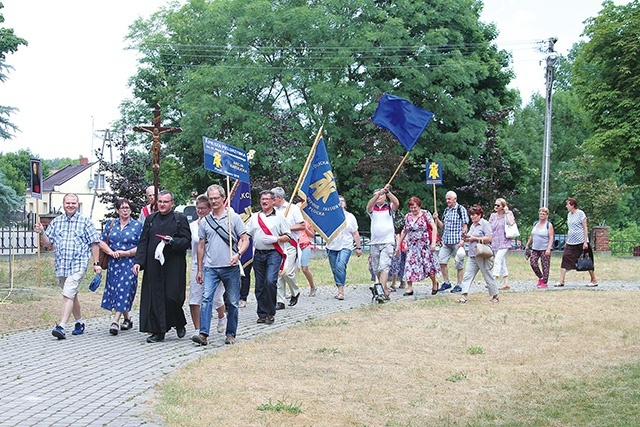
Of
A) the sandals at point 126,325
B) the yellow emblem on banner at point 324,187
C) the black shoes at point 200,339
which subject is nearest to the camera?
the black shoes at point 200,339

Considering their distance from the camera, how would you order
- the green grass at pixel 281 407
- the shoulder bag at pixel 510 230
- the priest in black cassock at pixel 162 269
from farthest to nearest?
the shoulder bag at pixel 510 230 < the priest in black cassock at pixel 162 269 < the green grass at pixel 281 407

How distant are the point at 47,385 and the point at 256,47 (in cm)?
3465

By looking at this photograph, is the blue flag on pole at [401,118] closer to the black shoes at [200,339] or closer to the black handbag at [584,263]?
the black handbag at [584,263]

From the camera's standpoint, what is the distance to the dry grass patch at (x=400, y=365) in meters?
6.94

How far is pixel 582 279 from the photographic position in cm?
2088

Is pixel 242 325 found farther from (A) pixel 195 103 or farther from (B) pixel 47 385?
(A) pixel 195 103

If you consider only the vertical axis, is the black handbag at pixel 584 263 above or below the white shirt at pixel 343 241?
below

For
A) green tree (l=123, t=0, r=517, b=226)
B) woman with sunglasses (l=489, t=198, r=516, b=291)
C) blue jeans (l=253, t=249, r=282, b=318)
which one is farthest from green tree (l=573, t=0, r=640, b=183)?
blue jeans (l=253, t=249, r=282, b=318)

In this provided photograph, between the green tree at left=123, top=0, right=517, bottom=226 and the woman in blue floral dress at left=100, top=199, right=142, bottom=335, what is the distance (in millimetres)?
24278

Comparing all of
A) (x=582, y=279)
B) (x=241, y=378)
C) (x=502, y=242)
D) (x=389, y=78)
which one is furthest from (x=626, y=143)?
(x=241, y=378)

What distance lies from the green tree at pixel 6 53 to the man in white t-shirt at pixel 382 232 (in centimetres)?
989

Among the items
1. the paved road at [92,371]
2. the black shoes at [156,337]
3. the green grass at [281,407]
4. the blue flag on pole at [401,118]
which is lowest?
the green grass at [281,407]

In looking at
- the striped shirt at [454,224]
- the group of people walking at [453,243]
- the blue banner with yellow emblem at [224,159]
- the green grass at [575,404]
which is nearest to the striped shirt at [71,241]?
the blue banner with yellow emblem at [224,159]

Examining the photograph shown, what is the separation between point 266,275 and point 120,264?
6.50 ft
